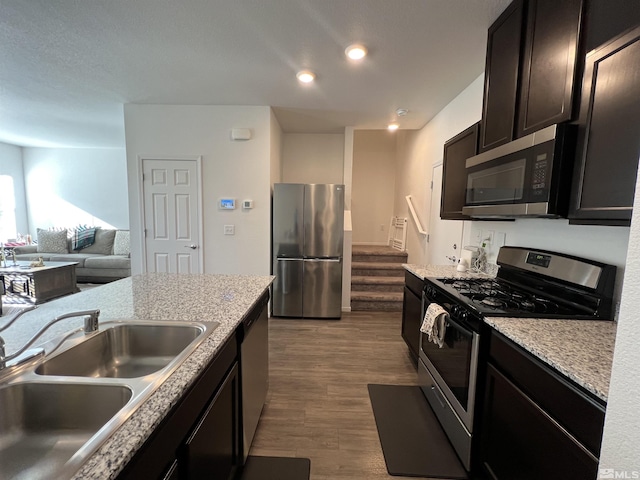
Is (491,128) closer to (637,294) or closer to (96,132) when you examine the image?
(637,294)

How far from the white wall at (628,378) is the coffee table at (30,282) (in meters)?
5.46

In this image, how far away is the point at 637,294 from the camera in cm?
59

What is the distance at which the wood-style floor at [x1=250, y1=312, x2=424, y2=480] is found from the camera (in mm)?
1604

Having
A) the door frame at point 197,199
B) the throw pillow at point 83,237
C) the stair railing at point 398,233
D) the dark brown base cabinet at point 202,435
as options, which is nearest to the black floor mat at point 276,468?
the dark brown base cabinet at point 202,435

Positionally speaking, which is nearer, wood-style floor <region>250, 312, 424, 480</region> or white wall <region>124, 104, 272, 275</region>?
wood-style floor <region>250, 312, 424, 480</region>

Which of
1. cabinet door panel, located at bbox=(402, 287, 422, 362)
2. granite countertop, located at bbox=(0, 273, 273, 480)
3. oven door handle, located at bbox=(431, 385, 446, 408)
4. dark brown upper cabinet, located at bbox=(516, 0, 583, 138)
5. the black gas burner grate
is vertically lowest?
oven door handle, located at bbox=(431, 385, 446, 408)

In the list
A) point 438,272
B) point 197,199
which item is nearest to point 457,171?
point 438,272

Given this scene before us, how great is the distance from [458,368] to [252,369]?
1.15 meters

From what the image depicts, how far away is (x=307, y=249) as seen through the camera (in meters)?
3.58

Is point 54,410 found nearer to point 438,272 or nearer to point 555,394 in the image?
point 555,394

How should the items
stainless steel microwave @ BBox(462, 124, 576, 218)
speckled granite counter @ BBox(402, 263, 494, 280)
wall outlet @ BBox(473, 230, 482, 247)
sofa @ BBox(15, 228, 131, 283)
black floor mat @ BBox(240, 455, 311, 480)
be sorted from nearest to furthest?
stainless steel microwave @ BBox(462, 124, 576, 218), black floor mat @ BBox(240, 455, 311, 480), speckled granite counter @ BBox(402, 263, 494, 280), wall outlet @ BBox(473, 230, 482, 247), sofa @ BBox(15, 228, 131, 283)

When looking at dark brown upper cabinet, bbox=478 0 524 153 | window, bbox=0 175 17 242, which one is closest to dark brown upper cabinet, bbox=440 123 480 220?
dark brown upper cabinet, bbox=478 0 524 153

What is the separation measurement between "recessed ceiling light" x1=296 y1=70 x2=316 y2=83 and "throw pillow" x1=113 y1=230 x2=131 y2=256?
4677 mm

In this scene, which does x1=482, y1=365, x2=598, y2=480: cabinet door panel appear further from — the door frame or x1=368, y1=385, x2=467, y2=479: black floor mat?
the door frame
